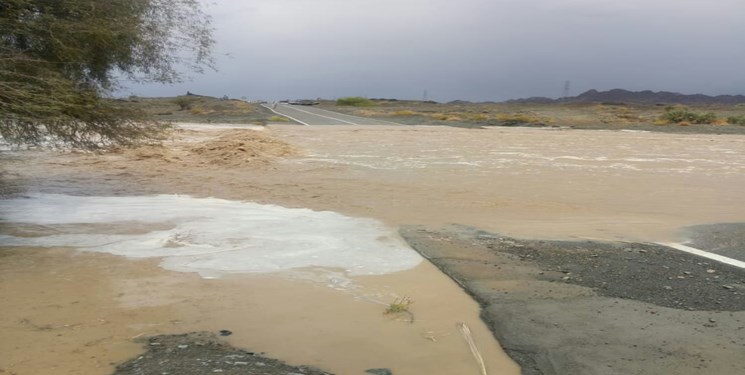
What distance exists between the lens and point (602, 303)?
6770 mm

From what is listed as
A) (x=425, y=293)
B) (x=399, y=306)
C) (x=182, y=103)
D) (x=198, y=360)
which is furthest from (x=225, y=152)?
(x=182, y=103)

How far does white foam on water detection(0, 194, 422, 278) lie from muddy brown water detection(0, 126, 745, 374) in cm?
49

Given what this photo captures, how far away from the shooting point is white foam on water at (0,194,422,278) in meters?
8.37

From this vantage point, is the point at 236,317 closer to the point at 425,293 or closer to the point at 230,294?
the point at 230,294

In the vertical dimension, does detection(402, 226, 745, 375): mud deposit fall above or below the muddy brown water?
above

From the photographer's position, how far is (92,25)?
9.41m

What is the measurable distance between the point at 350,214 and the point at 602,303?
6483 mm

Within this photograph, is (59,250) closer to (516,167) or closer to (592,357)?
(592,357)

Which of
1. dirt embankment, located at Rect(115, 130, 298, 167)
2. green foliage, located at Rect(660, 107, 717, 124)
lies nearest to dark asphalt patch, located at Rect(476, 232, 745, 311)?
dirt embankment, located at Rect(115, 130, 298, 167)

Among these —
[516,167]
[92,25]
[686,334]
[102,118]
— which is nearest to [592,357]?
[686,334]

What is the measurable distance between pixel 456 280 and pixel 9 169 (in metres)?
13.8

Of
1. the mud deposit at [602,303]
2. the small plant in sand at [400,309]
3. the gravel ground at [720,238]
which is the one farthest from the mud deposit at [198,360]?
the gravel ground at [720,238]

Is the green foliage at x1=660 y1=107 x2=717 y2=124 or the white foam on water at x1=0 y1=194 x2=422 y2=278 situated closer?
the white foam on water at x1=0 y1=194 x2=422 y2=278

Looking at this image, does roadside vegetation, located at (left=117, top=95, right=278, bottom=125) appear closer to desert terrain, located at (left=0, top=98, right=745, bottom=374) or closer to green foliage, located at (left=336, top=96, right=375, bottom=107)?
desert terrain, located at (left=0, top=98, right=745, bottom=374)
